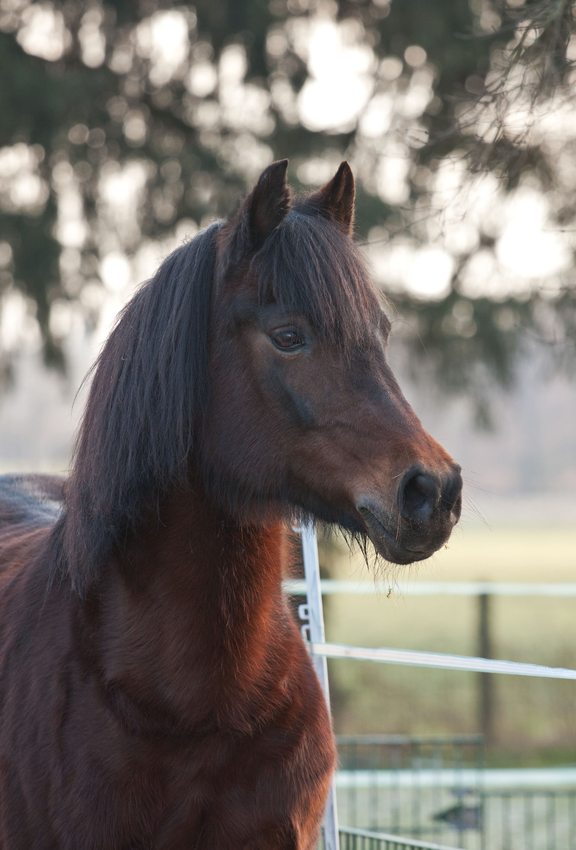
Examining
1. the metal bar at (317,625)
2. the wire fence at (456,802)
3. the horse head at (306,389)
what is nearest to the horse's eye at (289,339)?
the horse head at (306,389)

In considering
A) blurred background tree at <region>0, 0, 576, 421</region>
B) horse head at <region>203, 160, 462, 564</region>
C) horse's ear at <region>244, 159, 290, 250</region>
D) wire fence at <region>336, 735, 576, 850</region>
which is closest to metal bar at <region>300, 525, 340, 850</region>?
horse head at <region>203, 160, 462, 564</region>

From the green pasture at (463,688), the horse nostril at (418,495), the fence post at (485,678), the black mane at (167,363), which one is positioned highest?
the black mane at (167,363)

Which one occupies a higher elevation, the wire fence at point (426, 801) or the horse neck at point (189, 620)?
the horse neck at point (189, 620)

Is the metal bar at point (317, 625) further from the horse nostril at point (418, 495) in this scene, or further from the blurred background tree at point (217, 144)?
the blurred background tree at point (217, 144)

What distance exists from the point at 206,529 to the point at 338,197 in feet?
3.12

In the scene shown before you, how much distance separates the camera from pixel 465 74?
641 centimetres

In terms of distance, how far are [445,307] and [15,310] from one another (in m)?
3.57

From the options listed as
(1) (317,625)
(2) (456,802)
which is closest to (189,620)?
(1) (317,625)

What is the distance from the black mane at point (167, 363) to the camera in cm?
191

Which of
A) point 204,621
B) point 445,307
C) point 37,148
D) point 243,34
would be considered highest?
point 243,34

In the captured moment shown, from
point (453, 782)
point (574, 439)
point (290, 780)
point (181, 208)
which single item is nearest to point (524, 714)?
point (453, 782)

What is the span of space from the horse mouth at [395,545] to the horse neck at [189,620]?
0.43 meters

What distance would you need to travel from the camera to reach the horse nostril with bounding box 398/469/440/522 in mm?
1663

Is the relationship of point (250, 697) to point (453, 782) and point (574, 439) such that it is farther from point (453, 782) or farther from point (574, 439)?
point (574, 439)
